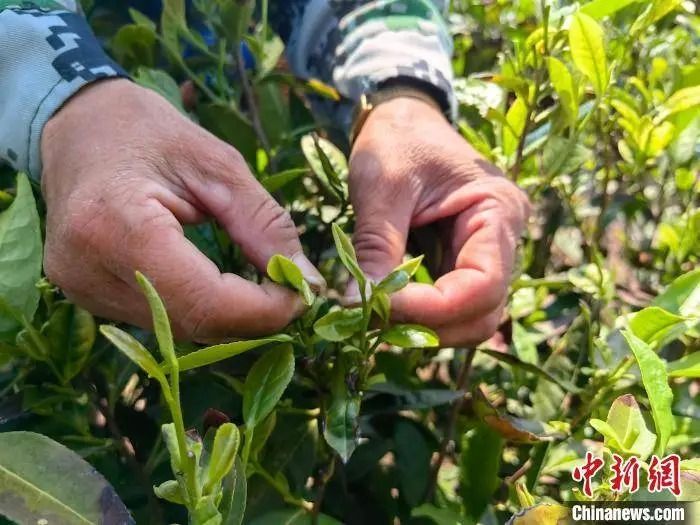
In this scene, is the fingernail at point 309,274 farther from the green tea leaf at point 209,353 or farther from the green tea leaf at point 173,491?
the green tea leaf at point 173,491

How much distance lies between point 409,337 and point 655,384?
21 centimetres

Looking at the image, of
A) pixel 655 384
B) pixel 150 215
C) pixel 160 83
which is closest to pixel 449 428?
pixel 655 384

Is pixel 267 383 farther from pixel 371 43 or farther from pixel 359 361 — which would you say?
pixel 371 43

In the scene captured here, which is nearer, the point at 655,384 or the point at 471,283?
the point at 655,384

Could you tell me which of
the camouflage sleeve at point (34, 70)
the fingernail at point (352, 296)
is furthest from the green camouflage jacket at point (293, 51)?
the fingernail at point (352, 296)

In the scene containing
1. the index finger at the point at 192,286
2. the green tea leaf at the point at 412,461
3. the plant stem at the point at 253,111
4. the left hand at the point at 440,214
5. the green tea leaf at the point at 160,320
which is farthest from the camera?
the plant stem at the point at 253,111

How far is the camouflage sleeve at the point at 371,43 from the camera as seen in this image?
1026mm

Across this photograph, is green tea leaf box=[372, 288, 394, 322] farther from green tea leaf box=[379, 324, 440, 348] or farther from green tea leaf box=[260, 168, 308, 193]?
green tea leaf box=[260, 168, 308, 193]

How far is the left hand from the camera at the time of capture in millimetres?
761

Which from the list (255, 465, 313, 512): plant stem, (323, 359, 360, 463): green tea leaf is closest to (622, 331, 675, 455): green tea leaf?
(323, 359, 360, 463): green tea leaf

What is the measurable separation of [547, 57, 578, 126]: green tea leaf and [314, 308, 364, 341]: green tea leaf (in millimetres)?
358

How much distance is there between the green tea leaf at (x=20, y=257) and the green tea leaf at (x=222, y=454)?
0.96 ft

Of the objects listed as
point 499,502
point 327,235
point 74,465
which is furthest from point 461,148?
point 74,465

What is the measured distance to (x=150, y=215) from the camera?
0.66 m
